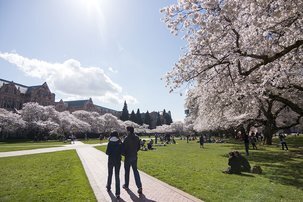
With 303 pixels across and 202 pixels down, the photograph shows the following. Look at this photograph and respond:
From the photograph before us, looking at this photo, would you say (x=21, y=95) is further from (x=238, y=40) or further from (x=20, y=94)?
(x=238, y=40)

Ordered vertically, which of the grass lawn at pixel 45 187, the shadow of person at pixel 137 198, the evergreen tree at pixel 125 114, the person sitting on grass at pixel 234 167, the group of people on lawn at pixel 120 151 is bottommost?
the shadow of person at pixel 137 198

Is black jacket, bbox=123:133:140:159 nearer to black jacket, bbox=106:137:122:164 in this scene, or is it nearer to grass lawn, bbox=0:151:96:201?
black jacket, bbox=106:137:122:164

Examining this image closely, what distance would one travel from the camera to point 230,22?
36.6 ft

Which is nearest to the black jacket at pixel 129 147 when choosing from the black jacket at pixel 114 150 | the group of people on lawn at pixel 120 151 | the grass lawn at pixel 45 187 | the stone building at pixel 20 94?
the group of people on lawn at pixel 120 151

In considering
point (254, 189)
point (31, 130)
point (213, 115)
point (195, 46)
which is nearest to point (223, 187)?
point (254, 189)

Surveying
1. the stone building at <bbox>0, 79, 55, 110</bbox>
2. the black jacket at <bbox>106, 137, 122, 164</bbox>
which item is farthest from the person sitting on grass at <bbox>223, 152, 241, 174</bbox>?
the stone building at <bbox>0, 79, 55, 110</bbox>

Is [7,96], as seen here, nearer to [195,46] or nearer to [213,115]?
[213,115]

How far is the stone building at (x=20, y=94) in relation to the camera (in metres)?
73.8

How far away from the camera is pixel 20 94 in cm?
7931

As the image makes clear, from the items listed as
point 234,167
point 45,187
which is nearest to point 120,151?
point 45,187

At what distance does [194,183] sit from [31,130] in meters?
62.7

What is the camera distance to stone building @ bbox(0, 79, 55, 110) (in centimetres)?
7375

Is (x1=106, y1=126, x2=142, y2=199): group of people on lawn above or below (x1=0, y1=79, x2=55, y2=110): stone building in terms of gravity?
below

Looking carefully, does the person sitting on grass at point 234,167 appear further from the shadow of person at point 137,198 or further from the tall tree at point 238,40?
the shadow of person at point 137,198
